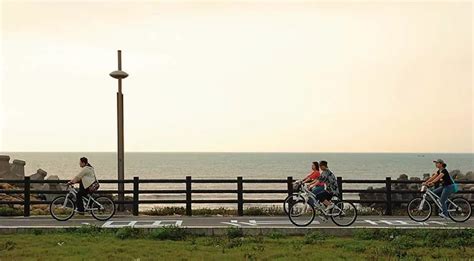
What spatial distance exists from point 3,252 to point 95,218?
5.58 m

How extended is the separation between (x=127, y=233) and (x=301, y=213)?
4.94m

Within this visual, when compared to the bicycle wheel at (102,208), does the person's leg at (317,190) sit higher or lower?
higher

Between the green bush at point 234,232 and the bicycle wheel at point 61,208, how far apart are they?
5.27m

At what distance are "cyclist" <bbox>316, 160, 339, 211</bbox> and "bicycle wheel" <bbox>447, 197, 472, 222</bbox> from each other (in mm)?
3639

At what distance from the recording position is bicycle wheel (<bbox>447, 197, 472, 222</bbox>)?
16578 mm

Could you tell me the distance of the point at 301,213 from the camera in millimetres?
15828

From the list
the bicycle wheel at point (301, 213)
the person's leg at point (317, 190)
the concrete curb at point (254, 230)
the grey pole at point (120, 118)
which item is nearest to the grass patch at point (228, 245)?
the concrete curb at point (254, 230)

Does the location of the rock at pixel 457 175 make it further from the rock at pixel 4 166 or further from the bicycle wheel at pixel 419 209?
the rock at pixel 4 166

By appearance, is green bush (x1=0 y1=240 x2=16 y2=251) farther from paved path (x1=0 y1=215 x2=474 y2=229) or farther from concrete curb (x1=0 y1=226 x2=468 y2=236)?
paved path (x1=0 y1=215 x2=474 y2=229)

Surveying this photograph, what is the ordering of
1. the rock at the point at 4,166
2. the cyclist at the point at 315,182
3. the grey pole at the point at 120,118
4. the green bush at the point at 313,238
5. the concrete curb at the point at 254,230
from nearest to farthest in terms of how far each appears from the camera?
the green bush at the point at 313,238 → the concrete curb at the point at 254,230 → the cyclist at the point at 315,182 → the grey pole at the point at 120,118 → the rock at the point at 4,166

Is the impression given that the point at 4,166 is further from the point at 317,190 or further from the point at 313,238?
the point at 313,238

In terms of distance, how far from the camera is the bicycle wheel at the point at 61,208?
16.6 meters

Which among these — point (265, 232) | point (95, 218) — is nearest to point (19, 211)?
A: point (95, 218)

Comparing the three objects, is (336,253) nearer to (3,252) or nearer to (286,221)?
(286,221)
